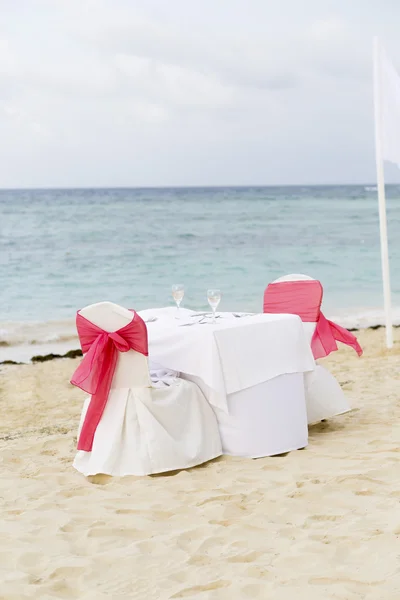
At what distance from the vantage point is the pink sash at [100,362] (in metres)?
3.47

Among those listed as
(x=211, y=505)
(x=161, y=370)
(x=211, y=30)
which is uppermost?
(x=211, y=30)

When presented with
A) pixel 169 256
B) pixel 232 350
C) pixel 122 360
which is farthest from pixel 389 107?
pixel 169 256

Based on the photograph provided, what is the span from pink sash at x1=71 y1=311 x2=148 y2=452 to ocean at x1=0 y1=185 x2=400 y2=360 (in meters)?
4.99

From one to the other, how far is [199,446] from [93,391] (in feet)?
1.75

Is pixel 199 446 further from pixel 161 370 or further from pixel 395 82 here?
pixel 395 82

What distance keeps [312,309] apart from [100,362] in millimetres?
1354

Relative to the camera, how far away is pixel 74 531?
2830 millimetres

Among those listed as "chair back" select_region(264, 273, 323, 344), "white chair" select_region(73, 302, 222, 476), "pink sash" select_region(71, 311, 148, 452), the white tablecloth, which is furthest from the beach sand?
"chair back" select_region(264, 273, 323, 344)

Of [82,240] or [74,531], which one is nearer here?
[74,531]

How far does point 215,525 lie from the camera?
284 centimetres

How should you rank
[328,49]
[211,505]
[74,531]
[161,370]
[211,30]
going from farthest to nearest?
1. [211,30]
2. [328,49]
3. [161,370]
4. [211,505]
5. [74,531]

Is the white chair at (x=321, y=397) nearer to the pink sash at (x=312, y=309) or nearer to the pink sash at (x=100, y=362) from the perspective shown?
the pink sash at (x=312, y=309)

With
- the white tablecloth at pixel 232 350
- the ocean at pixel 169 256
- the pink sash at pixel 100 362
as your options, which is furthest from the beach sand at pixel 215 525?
the ocean at pixel 169 256

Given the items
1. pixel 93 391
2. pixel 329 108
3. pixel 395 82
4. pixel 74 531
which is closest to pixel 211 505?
pixel 74 531
